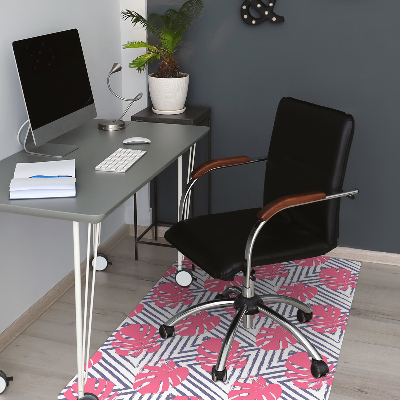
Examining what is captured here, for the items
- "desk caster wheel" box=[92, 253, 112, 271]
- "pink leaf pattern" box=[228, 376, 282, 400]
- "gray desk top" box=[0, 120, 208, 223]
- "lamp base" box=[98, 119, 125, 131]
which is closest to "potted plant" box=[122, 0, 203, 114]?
"gray desk top" box=[0, 120, 208, 223]

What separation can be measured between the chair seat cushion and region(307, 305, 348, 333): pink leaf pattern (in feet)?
1.70

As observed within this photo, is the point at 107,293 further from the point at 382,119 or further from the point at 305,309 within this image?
the point at 382,119

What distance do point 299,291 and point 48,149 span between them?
4.90 ft

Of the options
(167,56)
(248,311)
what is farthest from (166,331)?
(167,56)

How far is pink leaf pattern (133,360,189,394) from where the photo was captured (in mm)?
2484

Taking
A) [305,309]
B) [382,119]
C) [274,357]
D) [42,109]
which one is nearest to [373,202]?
[382,119]

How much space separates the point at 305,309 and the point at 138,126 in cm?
126

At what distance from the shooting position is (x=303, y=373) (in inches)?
101

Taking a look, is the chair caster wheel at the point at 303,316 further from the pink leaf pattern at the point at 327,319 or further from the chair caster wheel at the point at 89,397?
the chair caster wheel at the point at 89,397

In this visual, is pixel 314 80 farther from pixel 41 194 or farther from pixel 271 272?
pixel 41 194

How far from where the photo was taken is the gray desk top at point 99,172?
210 centimetres

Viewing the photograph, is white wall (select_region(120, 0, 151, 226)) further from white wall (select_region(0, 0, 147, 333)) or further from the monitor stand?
the monitor stand

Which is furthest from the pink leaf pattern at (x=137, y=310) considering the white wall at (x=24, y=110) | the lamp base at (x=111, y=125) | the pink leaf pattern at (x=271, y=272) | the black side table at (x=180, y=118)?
the lamp base at (x=111, y=125)

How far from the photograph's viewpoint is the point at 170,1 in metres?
3.55
